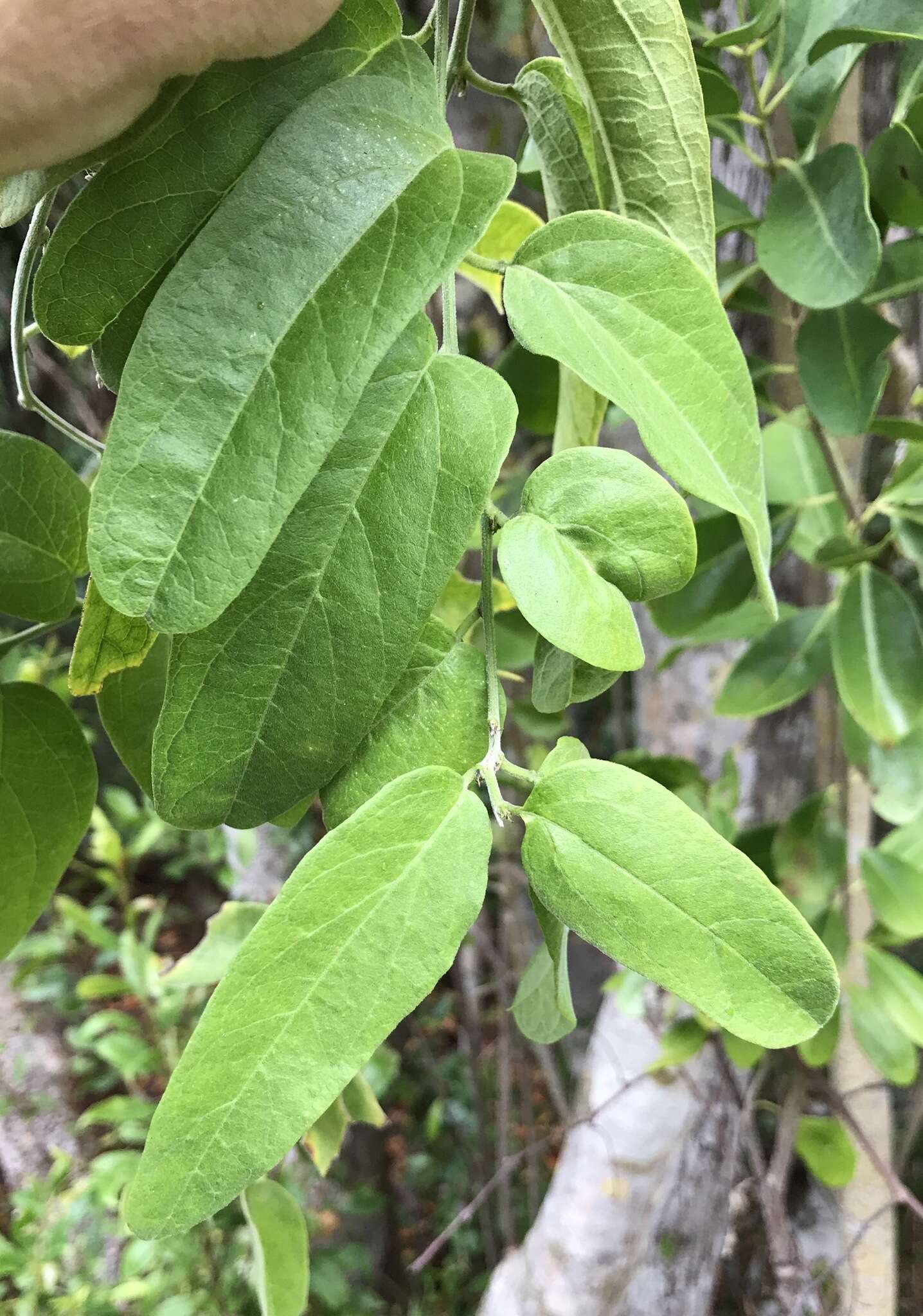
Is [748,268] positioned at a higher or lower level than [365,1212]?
higher

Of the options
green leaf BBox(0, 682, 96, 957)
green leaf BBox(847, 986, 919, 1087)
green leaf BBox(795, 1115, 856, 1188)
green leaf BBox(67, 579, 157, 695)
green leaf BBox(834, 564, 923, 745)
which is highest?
green leaf BBox(67, 579, 157, 695)

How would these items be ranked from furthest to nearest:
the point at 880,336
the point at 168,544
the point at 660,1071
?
the point at 660,1071
the point at 880,336
the point at 168,544

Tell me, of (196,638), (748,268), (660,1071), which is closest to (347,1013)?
(196,638)

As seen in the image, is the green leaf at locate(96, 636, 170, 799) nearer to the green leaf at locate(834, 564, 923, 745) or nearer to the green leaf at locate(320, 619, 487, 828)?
the green leaf at locate(320, 619, 487, 828)

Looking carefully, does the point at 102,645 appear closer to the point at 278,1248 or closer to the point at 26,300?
the point at 26,300

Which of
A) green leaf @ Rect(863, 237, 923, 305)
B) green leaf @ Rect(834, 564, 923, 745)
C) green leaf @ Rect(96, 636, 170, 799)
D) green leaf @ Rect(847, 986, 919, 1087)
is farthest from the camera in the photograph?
green leaf @ Rect(847, 986, 919, 1087)

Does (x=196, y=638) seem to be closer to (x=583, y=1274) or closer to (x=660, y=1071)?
(x=660, y=1071)

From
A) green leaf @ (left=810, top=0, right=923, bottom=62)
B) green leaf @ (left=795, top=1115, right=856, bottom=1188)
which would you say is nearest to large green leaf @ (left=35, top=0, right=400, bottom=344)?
green leaf @ (left=810, top=0, right=923, bottom=62)
